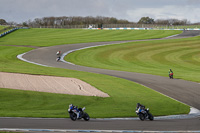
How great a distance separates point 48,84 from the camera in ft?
103

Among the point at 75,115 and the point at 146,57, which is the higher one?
the point at 75,115

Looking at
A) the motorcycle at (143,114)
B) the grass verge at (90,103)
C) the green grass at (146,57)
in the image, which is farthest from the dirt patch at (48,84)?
the green grass at (146,57)

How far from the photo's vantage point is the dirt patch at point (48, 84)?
28.4m

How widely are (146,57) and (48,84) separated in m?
38.0

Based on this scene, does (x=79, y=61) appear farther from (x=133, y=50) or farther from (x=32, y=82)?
(x=32, y=82)

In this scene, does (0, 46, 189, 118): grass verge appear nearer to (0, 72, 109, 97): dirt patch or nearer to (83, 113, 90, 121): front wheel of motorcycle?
(83, 113, 90, 121): front wheel of motorcycle

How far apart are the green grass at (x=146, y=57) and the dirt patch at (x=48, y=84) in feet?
59.6

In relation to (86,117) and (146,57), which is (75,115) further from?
(146,57)

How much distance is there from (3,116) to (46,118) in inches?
102

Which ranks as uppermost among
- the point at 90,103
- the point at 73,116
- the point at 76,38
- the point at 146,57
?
the point at 73,116

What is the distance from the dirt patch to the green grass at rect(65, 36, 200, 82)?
18153mm

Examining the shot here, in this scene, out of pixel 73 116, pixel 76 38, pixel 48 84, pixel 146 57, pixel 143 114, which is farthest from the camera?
pixel 76 38

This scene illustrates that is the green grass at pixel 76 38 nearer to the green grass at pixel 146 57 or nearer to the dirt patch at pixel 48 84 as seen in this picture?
the green grass at pixel 146 57

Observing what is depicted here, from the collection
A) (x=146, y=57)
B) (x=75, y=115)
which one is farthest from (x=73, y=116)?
(x=146, y=57)
